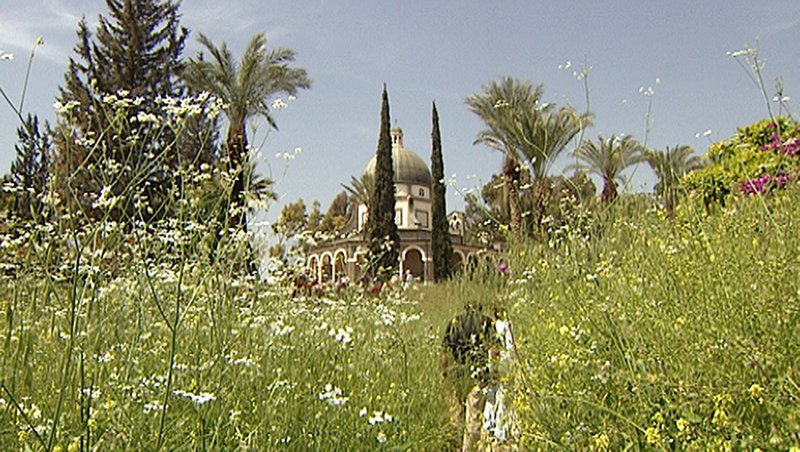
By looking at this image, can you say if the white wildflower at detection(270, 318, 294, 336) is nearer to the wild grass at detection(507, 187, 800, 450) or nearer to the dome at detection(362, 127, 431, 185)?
the wild grass at detection(507, 187, 800, 450)

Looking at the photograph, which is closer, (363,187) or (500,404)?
(500,404)

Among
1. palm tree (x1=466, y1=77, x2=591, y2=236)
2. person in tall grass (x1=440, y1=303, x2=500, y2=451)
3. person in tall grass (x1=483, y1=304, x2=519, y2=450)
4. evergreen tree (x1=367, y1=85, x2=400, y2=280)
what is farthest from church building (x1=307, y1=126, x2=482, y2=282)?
person in tall grass (x1=483, y1=304, x2=519, y2=450)

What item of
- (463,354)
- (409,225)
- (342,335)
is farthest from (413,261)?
(342,335)

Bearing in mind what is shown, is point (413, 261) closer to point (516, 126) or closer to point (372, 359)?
point (516, 126)

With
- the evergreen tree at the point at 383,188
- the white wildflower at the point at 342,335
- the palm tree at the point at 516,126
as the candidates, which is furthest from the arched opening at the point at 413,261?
the white wildflower at the point at 342,335

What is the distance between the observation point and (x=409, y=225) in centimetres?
4175

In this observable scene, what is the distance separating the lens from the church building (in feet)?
121

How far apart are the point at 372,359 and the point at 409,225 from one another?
123 feet

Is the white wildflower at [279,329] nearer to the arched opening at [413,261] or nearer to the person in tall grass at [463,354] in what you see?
the person in tall grass at [463,354]

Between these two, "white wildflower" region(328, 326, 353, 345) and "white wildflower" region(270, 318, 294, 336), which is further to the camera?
"white wildflower" region(270, 318, 294, 336)

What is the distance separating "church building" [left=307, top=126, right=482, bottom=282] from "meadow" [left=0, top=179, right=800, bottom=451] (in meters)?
31.8

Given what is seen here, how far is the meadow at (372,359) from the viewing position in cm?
186

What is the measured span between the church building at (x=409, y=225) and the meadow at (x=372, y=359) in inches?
1251

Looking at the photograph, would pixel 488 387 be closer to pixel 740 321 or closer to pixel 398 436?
pixel 398 436
